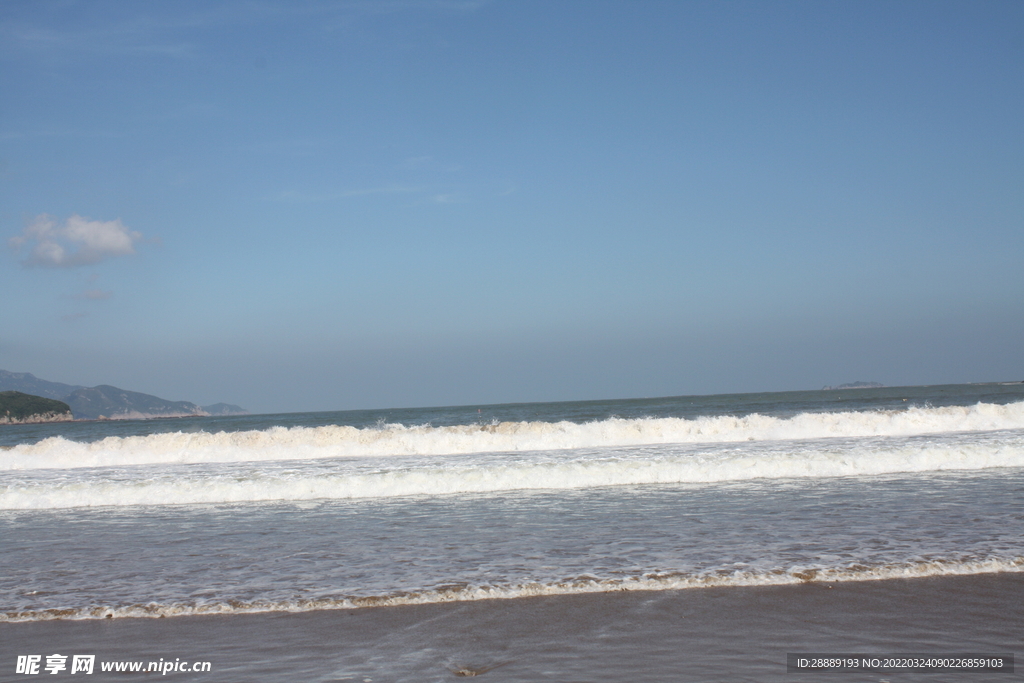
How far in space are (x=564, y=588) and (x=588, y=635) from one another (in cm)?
117

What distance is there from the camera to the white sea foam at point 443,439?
21.5 m

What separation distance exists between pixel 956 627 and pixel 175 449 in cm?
2275

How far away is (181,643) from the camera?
5.25m

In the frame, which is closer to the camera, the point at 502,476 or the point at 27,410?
the point at 502,476

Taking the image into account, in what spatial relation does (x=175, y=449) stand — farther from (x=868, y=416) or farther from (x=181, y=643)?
(x=868, y=416)

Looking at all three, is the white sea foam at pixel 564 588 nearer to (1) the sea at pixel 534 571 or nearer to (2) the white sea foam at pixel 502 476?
(1) the sea at pixel 534 571

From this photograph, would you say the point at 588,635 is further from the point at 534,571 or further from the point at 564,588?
the point at 534,571

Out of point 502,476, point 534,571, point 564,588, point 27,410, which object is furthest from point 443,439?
point 27,410

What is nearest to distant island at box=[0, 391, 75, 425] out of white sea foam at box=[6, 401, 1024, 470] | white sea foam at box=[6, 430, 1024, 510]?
white sea foam at box=[6, 401, 1024, 470]

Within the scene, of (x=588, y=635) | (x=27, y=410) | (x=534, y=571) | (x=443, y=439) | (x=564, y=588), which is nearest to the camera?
(x=588, y=635)

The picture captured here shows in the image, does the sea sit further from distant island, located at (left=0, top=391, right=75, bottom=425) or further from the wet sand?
distant island, located at (left=0, top=391, right=75, bottom=425)

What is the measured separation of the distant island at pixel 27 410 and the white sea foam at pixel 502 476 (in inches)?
4403

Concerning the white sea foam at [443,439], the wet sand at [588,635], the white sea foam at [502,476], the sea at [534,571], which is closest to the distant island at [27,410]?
the white sea foam at [443,439]

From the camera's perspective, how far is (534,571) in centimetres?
677
